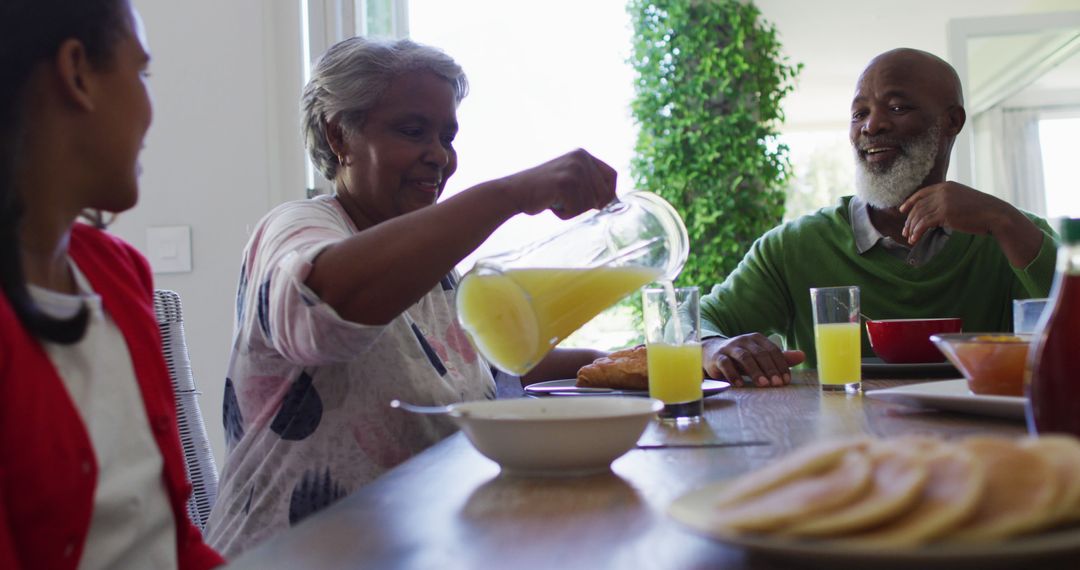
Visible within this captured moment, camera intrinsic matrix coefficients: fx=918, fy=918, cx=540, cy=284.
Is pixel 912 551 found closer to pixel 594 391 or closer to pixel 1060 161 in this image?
pixel 594 391

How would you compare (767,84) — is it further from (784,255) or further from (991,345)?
(991,345)

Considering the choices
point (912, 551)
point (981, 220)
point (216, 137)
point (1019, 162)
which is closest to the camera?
point (912, 551)

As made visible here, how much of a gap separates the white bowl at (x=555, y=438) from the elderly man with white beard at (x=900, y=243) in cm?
130

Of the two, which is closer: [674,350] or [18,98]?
[18,98]

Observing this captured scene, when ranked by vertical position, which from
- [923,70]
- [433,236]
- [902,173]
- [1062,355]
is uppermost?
[923,70]

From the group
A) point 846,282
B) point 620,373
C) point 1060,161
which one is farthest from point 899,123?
point 1060,161

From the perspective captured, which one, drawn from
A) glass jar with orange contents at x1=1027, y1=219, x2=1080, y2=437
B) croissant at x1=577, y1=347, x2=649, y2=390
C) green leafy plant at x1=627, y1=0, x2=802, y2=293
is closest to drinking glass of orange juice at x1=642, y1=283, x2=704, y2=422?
croissant at x1=577, y1=347, x2=649, y2=390

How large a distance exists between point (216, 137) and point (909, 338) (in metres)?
2.00

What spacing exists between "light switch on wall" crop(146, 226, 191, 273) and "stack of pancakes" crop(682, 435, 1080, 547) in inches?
97.8

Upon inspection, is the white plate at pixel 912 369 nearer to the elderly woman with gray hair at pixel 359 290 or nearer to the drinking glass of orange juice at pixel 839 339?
the drinking glass of orange juice at pixel 839 339

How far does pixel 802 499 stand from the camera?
49 centimetres

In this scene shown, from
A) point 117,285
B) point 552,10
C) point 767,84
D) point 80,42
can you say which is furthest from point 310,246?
point 767,84

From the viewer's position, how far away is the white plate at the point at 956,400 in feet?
3.31

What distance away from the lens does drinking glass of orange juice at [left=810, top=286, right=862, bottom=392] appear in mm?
1453
